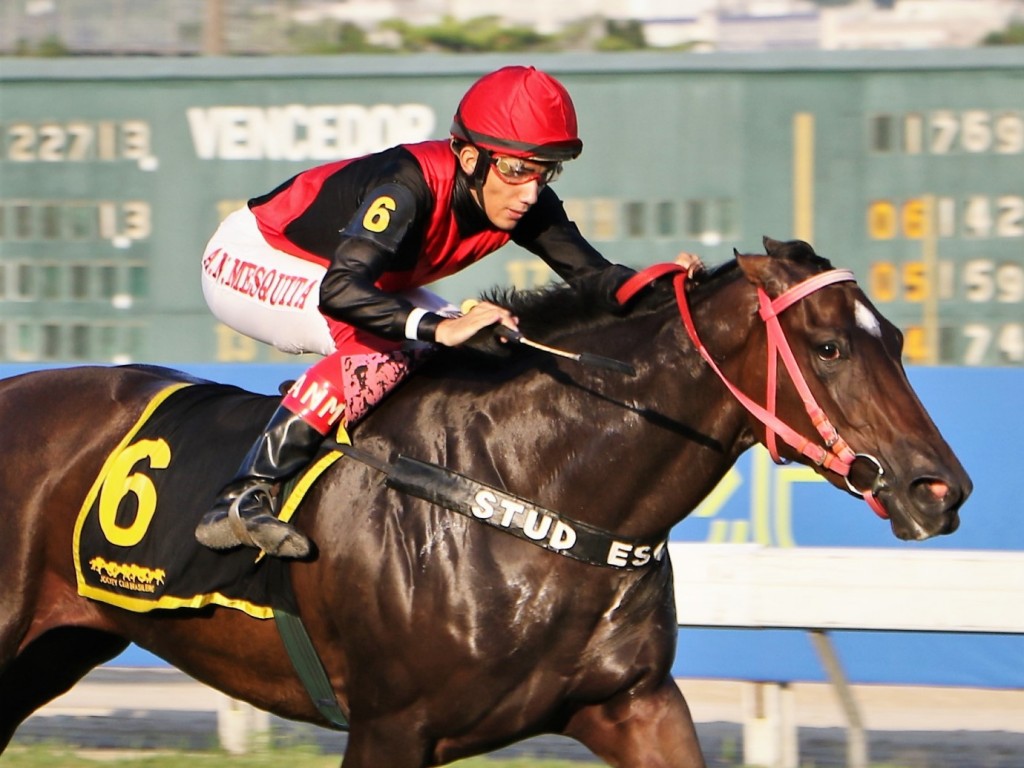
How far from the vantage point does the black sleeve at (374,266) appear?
3.53 metres

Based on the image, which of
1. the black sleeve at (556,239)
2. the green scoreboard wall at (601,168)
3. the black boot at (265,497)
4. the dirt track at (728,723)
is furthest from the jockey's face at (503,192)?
the green scoreboard wall at (601,168)

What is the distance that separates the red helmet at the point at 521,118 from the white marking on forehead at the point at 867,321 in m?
0.76

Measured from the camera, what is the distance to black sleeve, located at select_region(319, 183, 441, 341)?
353cm

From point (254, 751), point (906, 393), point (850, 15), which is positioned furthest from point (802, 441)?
point (850, 15)

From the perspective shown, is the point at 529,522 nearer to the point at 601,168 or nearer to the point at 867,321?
the point at 867,321

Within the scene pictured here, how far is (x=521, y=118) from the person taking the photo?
12.0ft

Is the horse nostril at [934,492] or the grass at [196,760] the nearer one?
the horse nostril at [934,492]

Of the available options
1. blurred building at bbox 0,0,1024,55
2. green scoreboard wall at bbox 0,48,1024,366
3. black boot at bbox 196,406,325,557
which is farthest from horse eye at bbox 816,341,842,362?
blurred building at bbox 0,0,1024,55

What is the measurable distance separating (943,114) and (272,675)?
16.2 feet

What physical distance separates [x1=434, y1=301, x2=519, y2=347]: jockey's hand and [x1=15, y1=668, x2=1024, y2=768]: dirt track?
2559 millimetres

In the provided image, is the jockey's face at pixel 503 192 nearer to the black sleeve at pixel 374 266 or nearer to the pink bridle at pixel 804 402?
the black sleeve at pixel 374 266

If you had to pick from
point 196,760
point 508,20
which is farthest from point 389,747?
point 508,20

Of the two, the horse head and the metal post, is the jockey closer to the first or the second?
the horse head

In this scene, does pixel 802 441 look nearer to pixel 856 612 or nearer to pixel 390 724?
pixel 390 724
